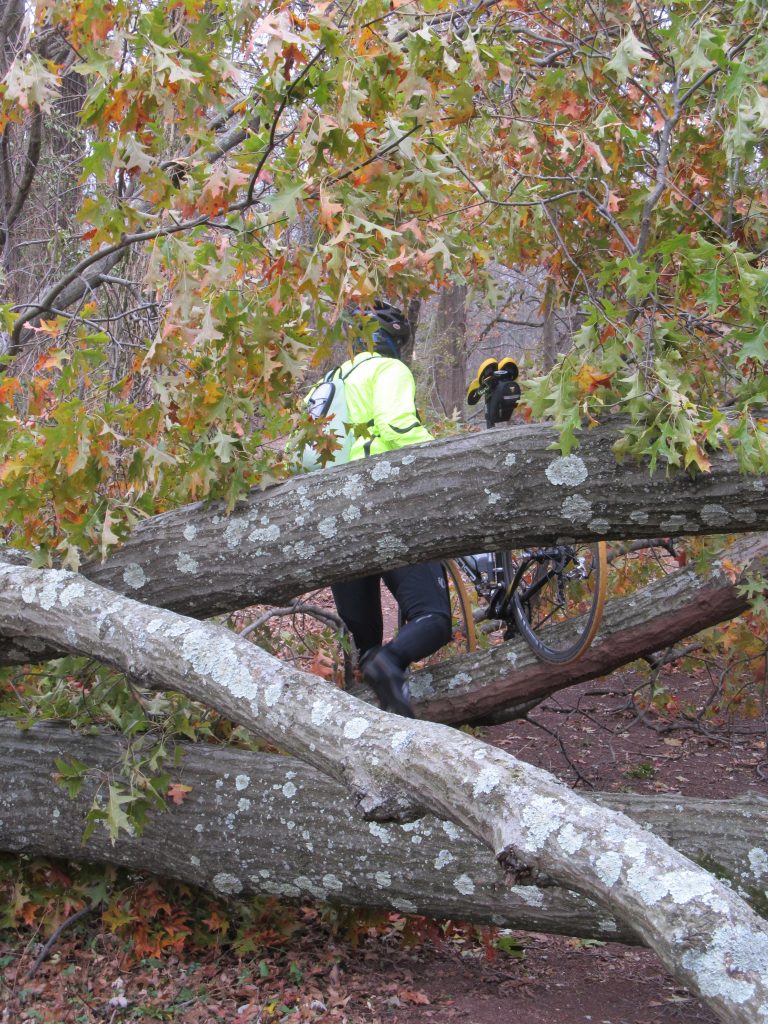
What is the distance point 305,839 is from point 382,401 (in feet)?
5.91

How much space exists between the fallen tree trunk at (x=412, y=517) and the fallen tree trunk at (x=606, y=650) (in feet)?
4.54

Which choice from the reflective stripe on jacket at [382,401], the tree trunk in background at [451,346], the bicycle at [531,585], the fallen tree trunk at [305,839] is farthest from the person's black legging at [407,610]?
the tree trunk in background at [451,346]

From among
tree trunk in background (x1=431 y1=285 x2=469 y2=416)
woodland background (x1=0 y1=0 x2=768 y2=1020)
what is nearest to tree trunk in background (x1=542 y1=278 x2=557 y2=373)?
woodland background (x1=0 y1=0 x2=768 y2=1020)

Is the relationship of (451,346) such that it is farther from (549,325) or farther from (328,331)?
(328,331)

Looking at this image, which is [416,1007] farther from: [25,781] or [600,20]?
[600,20]

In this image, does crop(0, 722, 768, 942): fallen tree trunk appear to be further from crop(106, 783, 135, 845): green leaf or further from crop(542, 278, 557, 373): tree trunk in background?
crop(542, 278, 557, 373): tree trunk in background

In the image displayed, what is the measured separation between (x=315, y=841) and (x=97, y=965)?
3.67 ft

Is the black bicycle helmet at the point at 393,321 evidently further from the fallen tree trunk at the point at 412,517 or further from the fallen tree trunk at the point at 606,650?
the fallen tree trunk at the point at 606,650

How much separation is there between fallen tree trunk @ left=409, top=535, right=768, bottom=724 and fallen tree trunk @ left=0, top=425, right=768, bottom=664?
1382 mm

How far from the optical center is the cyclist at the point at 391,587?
433cm

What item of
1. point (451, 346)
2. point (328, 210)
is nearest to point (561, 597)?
point (328, 210)

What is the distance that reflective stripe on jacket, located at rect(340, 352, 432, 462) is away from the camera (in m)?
4.31

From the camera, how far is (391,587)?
4.63 metres

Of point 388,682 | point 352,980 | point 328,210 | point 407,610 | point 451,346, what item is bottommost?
point 352,980
